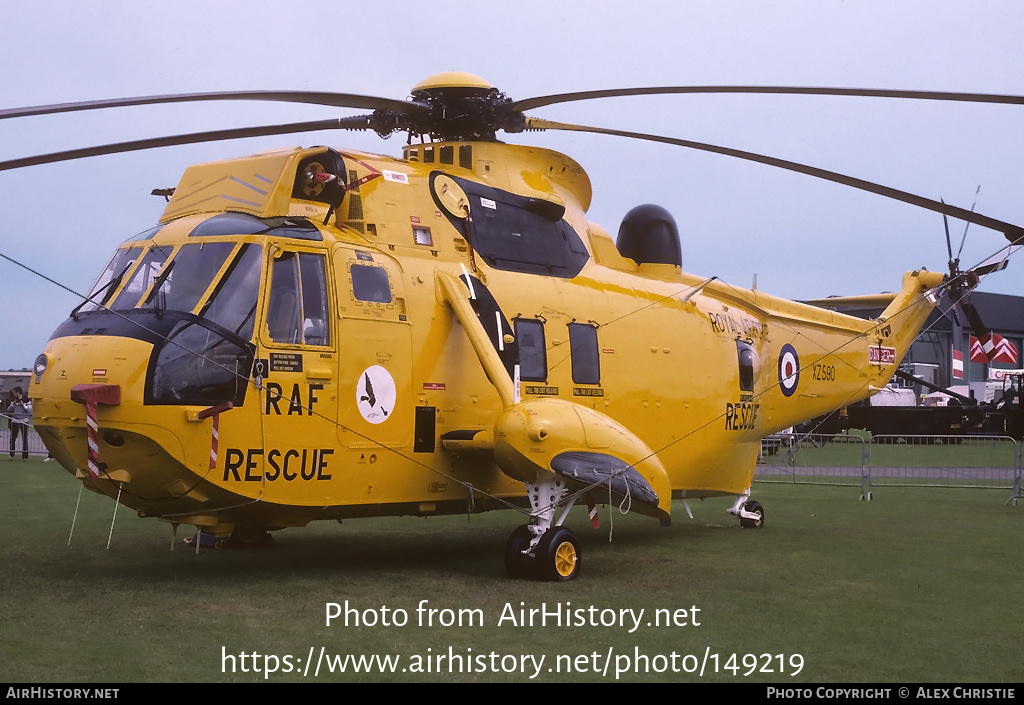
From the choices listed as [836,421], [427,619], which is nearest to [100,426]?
[427,619]

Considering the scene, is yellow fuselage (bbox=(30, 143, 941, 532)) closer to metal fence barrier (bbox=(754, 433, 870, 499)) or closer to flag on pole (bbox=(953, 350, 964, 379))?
metal fence barrier (bbox=(754, 433, 870, 499))

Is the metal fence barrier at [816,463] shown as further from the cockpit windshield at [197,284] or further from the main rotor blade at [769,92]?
the cockpit windshield at [197,284]

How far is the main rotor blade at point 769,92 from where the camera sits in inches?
386

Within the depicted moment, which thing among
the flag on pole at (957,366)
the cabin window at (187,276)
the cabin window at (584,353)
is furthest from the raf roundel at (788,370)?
the flag on pole at (957,366)

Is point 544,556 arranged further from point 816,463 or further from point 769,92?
point 816,463

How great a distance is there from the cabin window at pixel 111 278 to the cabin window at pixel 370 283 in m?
2.13

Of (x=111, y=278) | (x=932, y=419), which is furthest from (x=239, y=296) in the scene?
(x=932, y=419)

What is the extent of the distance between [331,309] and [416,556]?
3.78 m

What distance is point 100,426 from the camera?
9.27 meters

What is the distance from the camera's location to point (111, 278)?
35.0 feet

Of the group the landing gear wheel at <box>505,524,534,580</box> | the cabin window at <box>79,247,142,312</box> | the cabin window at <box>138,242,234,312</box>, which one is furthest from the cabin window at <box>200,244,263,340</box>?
the landing gear wheel at <box>505,524,534,580</box>

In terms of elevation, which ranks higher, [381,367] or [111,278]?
[111,278]

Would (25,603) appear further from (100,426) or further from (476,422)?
(476,422)

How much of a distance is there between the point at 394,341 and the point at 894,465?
21366 millimetres
